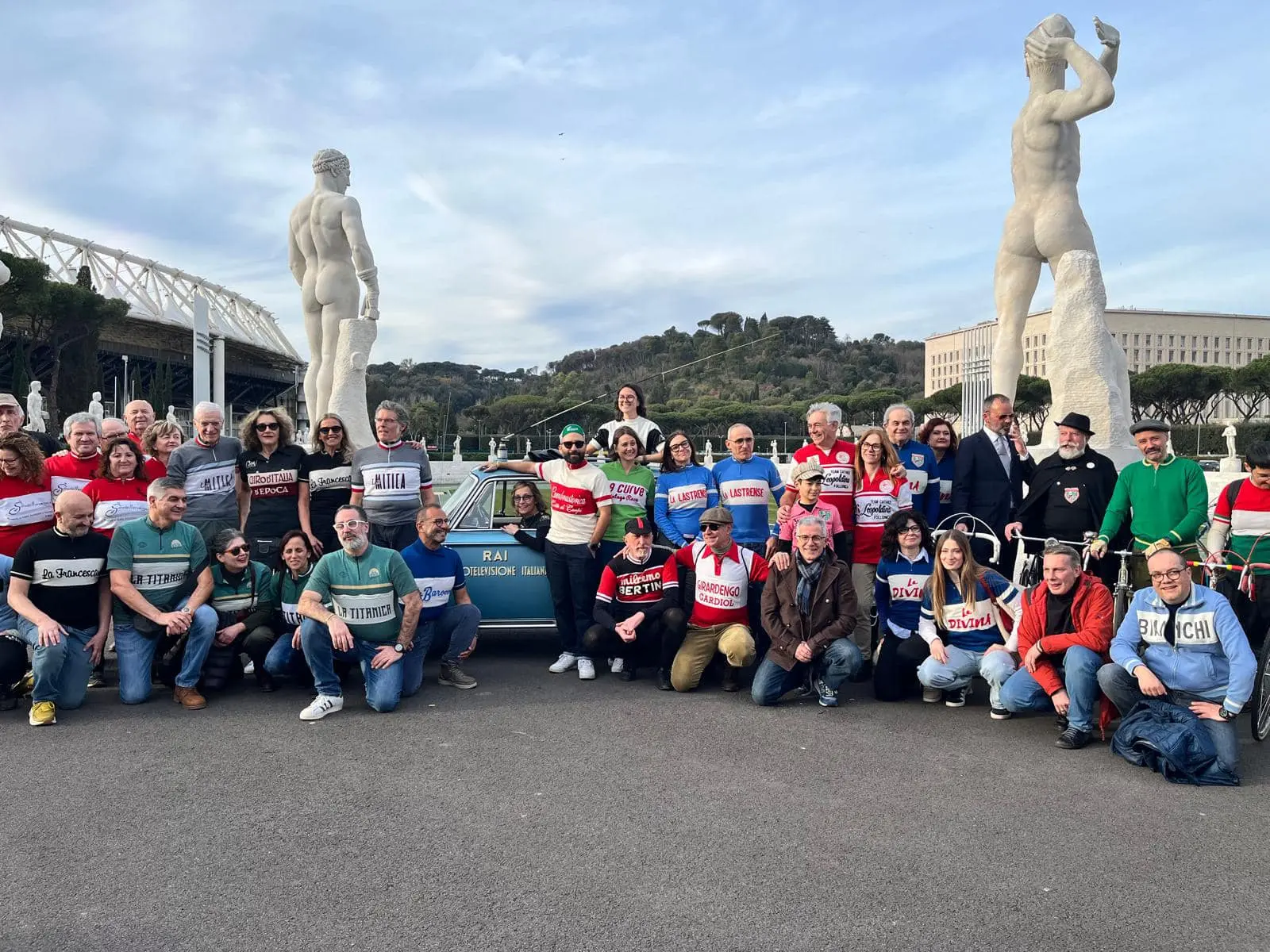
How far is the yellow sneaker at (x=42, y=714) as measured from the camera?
15.9 feet

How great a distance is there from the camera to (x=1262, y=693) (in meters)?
4.50

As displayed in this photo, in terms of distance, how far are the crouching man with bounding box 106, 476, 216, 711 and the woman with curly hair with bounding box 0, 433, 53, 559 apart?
2.29 ft

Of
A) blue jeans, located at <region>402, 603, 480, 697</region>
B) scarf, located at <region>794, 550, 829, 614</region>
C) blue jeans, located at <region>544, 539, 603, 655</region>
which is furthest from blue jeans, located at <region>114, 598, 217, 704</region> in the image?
scarf, located at <region>794, 550, 829, 614</region>

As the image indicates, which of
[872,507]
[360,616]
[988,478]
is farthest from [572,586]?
[988,478]

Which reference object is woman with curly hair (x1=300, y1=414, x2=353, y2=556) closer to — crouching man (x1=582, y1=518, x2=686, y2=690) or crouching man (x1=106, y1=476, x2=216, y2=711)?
crouching man (x1=106, y1=476, x2=216, y2=711)

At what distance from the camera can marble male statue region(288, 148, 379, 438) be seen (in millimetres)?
13367

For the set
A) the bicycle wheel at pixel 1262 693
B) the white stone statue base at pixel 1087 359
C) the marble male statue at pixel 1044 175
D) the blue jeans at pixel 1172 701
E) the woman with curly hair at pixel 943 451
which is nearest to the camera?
the blue jeans at pixel 1172 701

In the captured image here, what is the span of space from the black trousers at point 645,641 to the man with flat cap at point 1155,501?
8.14 ft

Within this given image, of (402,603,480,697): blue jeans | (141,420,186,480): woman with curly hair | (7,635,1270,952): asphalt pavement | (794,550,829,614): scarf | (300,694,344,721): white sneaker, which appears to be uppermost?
(141,420,186,480): woman with curly hair

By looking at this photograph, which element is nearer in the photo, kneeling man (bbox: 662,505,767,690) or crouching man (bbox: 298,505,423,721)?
crouching man (bbox: 298,505,423,721)

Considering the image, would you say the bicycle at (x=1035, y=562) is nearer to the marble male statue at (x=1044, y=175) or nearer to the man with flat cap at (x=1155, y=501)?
the man with flat cap at (x=1155, y=501)

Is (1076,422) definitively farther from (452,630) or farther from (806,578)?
(452,630)

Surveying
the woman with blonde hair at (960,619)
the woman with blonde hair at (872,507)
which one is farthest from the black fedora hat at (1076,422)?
the woman with blonde hair at (960,619)

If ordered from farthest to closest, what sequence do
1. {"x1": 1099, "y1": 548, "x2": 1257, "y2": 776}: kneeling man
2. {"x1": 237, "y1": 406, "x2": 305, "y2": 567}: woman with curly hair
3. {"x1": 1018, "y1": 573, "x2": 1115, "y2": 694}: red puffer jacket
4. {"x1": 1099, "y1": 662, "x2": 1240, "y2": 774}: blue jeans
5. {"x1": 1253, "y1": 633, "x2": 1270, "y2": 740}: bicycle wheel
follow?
{"x1": 237, "y1": 406, "x2": 305, "y2": 567}: woman with curly hair, {"x1": 1018, "y1": 573, "x2": 1115, "y2": 694}: red puffer jacket, {"x1": 1253, "y1": 633, "x2": 1270, "y2": 740}: bicycle wheel, {"x1": 1099, "y1": 548, "x2": 1257, "y2": 776}: kneeling man, {"x1": 1099, "y1": 662, "x2": 1240, "y2": 774}: blue jeans
